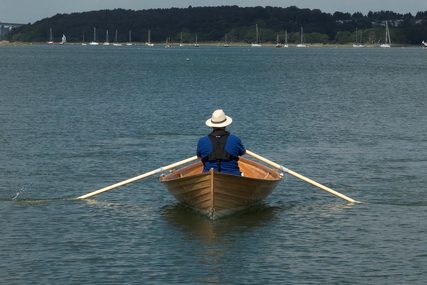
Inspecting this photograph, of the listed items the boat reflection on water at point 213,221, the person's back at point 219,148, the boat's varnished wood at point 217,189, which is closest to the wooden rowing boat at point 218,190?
the boat's varnished wood at point 217,189

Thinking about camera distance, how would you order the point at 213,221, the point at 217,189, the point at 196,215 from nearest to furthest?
1. the point at 217,189
2. the point at 213,221
3. the point at 196,215

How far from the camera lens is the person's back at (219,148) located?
26938 millimetres

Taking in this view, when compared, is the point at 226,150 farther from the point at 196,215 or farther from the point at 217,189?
the point at 196,215

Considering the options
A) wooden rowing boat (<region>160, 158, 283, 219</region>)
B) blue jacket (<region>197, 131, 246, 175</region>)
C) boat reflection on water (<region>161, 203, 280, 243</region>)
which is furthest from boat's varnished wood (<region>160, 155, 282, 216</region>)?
blue jacket (<region>197, 131, 246, 175</region>)

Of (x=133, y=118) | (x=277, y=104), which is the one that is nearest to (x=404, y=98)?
(x=277, y=104)

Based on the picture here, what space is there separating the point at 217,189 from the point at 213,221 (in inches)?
42.0

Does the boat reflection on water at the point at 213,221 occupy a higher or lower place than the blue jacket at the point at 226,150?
lower

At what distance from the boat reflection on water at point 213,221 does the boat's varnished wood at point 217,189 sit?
9.8 inches

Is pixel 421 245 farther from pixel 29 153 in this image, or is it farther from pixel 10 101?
pixel 10 101

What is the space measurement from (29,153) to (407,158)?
13391 mm

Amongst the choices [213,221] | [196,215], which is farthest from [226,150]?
[196,215]

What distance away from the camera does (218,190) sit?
87.2ft

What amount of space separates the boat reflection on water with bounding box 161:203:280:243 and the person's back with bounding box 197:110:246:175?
1.28 meters

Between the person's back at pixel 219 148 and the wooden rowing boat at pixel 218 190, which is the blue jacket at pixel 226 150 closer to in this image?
the person's back at pixel 219 148
